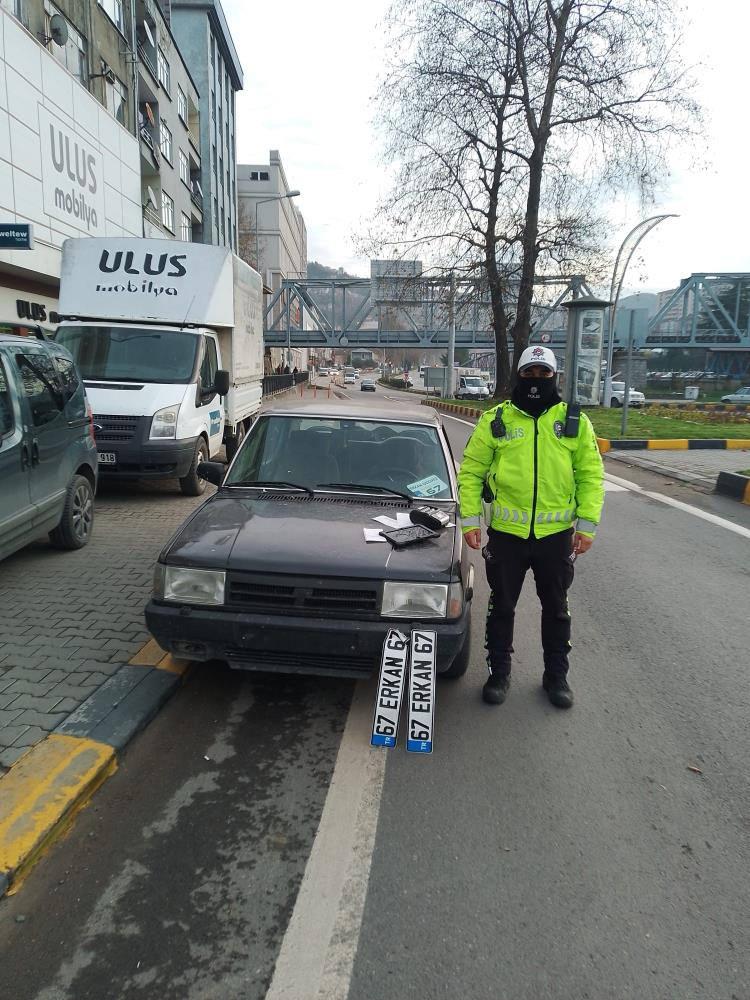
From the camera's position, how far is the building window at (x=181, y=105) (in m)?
35.9

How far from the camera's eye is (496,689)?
13.0 ft

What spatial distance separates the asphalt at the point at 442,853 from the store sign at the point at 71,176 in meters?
16.8

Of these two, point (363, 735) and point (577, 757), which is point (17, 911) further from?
point (577, 757)

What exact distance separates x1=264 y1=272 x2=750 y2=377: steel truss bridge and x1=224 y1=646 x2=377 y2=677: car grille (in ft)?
91.7

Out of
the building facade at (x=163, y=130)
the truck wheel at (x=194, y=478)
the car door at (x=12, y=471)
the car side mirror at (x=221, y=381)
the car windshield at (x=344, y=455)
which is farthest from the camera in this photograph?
the building facade at (x=163, y=130)

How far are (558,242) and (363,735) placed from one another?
2738cm

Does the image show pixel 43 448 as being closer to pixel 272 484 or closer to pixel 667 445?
pixel 272 484

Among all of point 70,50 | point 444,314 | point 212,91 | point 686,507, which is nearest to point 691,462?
point 686,507

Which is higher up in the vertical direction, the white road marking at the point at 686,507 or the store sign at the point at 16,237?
the store sign at the point at 16,237

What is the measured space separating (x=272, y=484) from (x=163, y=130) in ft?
109

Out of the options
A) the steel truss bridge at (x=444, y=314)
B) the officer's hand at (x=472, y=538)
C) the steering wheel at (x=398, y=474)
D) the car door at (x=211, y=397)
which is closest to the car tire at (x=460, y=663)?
the officer's hand at (x=472, y=538)

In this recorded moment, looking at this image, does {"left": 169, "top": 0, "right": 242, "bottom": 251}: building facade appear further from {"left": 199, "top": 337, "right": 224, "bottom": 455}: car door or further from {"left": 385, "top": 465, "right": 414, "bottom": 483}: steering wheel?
{"left": 385, "top": 465, "right": 414, "bottom": 483}: steering wheel

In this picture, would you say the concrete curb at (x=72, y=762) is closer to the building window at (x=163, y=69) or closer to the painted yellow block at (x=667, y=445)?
the painted yellow block at (x=667, y=445)

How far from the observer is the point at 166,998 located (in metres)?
2.05
